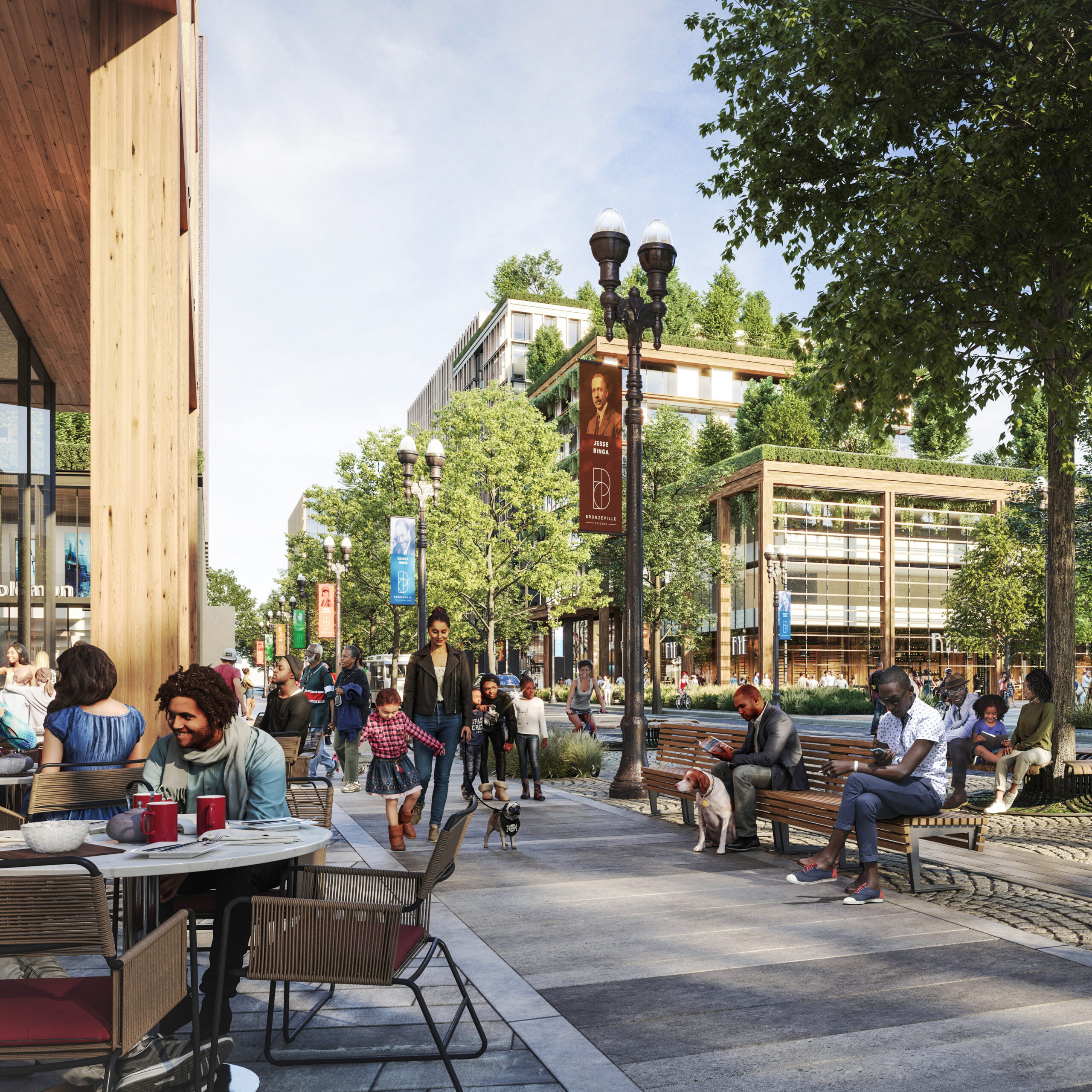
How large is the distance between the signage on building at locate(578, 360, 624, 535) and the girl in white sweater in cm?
231

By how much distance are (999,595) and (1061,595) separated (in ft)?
130

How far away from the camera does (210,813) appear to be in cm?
418

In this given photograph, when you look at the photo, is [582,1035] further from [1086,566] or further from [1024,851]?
[1086,566]

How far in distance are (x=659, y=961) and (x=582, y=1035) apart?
122cm

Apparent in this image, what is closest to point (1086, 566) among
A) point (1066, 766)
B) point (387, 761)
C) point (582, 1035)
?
point (1066, 766)

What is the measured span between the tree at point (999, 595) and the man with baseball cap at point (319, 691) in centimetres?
3928

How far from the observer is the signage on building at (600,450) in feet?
45.0

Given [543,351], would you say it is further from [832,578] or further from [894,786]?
[894,786]

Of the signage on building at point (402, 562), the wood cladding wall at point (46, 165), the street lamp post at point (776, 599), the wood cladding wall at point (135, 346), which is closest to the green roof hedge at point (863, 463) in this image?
the street lamp post at point (776, 599)

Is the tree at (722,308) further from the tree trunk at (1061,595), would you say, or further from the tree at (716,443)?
the tree trunk at (1061,595)

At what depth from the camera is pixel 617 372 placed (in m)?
14.1

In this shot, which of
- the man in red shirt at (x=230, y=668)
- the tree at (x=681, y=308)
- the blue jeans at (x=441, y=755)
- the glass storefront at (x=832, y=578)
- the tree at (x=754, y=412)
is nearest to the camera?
the blue jeans at (x=441, y=755)

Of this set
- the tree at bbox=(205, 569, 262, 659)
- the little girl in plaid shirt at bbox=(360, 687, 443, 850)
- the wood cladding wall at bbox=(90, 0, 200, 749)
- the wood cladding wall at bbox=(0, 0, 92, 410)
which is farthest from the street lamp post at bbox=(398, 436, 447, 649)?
the tree at bbox=(205, 569, 262, 659)

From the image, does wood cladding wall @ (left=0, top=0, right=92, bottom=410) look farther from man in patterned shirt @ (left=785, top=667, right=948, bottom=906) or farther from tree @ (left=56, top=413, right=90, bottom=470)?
tree @ (left=56, top=413, right=90, bottom=470)
